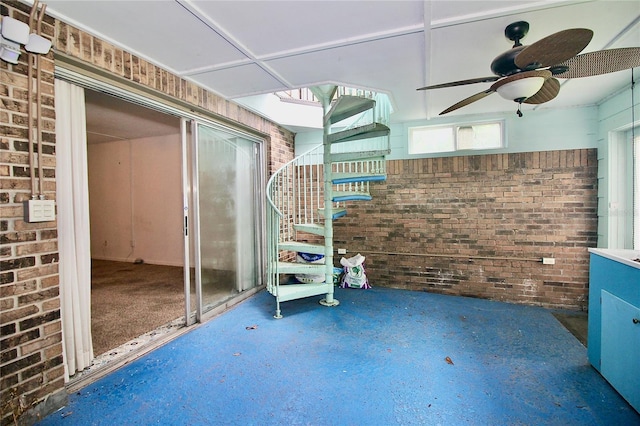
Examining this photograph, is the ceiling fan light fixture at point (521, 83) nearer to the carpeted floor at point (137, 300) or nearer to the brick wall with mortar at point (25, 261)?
the brick wall with mortar at point (25, 261)

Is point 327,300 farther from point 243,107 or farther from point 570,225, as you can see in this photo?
point 570,225

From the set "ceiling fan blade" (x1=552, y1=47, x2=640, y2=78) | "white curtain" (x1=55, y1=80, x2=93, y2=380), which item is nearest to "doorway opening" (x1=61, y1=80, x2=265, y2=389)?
"white curtain" (x1=55, y1=80, x2=93, y2=380)

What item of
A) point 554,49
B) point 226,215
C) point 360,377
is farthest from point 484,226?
point 226,215

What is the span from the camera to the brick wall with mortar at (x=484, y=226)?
376 centimetres

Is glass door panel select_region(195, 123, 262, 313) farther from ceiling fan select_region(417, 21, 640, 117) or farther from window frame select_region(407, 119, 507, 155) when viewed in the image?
ceiling fan select_region(417, 21, 640, 117)

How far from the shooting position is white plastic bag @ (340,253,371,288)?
4445 millimetres

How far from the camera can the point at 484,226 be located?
161 inches

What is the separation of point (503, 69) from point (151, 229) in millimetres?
6312

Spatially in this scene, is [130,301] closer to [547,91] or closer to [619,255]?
[547,91]

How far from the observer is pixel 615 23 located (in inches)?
79.8

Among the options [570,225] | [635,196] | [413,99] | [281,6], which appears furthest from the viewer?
[570,225]

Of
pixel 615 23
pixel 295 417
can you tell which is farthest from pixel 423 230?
pixel 295 417

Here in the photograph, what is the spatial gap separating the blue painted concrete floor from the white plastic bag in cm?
107

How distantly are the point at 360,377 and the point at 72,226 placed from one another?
238 centimetres
